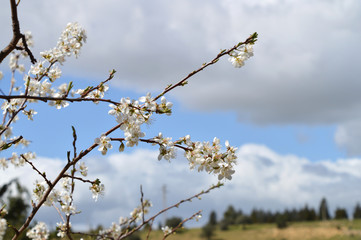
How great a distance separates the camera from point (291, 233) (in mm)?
60406

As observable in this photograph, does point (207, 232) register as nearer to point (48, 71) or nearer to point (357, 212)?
point (357, 212)

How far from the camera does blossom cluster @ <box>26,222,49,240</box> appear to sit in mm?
3960

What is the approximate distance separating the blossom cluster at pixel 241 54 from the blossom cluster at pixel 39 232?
8.37ft

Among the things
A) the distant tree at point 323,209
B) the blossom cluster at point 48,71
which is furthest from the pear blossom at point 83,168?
the distant tree at point 323,209

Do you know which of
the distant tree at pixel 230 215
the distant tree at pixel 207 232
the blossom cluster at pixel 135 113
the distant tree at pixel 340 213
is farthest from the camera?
the distant tree at pixel 340 213

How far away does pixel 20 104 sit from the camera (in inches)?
121

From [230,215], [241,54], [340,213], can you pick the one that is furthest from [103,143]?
[340,213]

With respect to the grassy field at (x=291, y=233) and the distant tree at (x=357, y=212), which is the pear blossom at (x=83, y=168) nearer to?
the grassy field at (x=291, y=233)

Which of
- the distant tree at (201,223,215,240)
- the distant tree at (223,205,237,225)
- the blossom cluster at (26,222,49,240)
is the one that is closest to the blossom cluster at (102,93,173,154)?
the blossom cluster at (26,222,49,240)

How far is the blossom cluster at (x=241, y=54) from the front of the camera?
2.56 meters

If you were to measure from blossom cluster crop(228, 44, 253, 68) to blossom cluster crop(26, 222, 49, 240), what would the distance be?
2551 millimetres

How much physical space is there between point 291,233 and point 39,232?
61048mm

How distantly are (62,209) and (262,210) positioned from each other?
85.6 meters

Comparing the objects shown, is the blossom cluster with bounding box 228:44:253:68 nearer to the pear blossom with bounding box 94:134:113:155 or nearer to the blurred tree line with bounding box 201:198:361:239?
the pear blossom with bounding box 94:134:113:155
